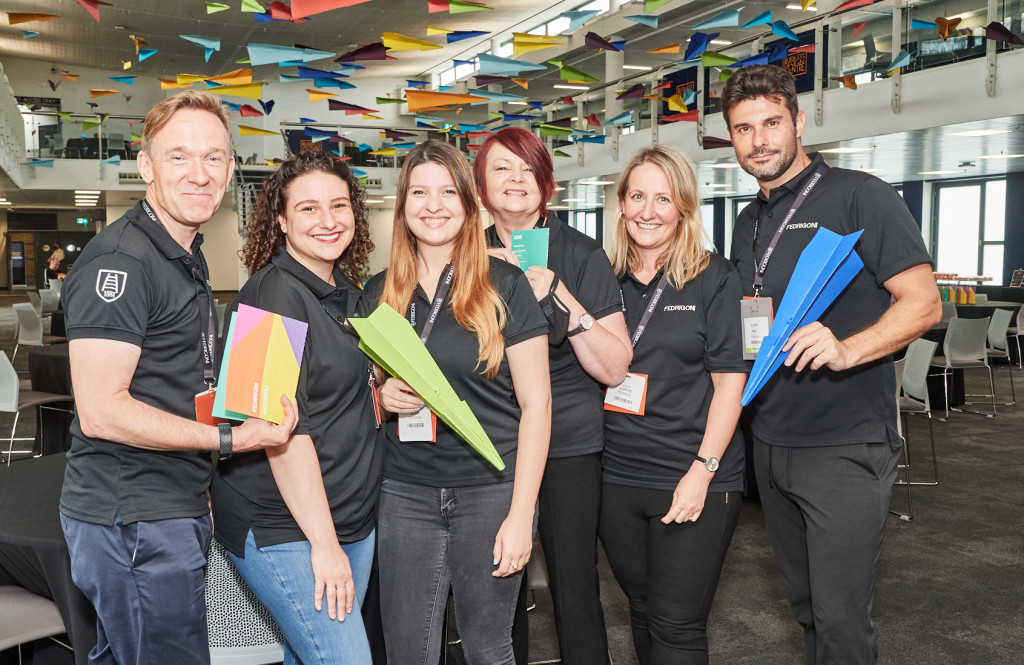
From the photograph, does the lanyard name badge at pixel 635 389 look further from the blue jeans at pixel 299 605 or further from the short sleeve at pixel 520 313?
the blue jeans at pixel 299 605

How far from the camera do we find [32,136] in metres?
18.4

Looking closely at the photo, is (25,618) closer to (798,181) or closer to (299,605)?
(299,605)

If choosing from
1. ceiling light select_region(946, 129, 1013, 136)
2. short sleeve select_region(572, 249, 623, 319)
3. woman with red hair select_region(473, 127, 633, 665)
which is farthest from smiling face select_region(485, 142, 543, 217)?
Answer: ceiling light select_region(946, 129, 1013, 136)

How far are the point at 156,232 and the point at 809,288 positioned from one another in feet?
4.36

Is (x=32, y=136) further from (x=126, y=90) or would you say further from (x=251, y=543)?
(x=251, y=543)

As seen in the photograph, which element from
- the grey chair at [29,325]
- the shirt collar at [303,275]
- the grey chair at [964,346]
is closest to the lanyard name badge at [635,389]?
the shirt collar at [303,275]

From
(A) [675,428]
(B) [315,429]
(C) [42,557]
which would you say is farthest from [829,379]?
(C) [42,557]

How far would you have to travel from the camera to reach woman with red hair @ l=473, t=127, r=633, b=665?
1933 millimetres

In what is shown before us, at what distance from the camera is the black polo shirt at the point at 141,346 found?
55.2 inches

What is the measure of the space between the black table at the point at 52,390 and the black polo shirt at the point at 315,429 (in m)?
4.11

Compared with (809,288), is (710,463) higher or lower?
lower

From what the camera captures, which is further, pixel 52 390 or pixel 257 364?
pixel 52 390

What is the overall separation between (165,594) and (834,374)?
162 cm

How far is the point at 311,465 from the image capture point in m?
1.57
